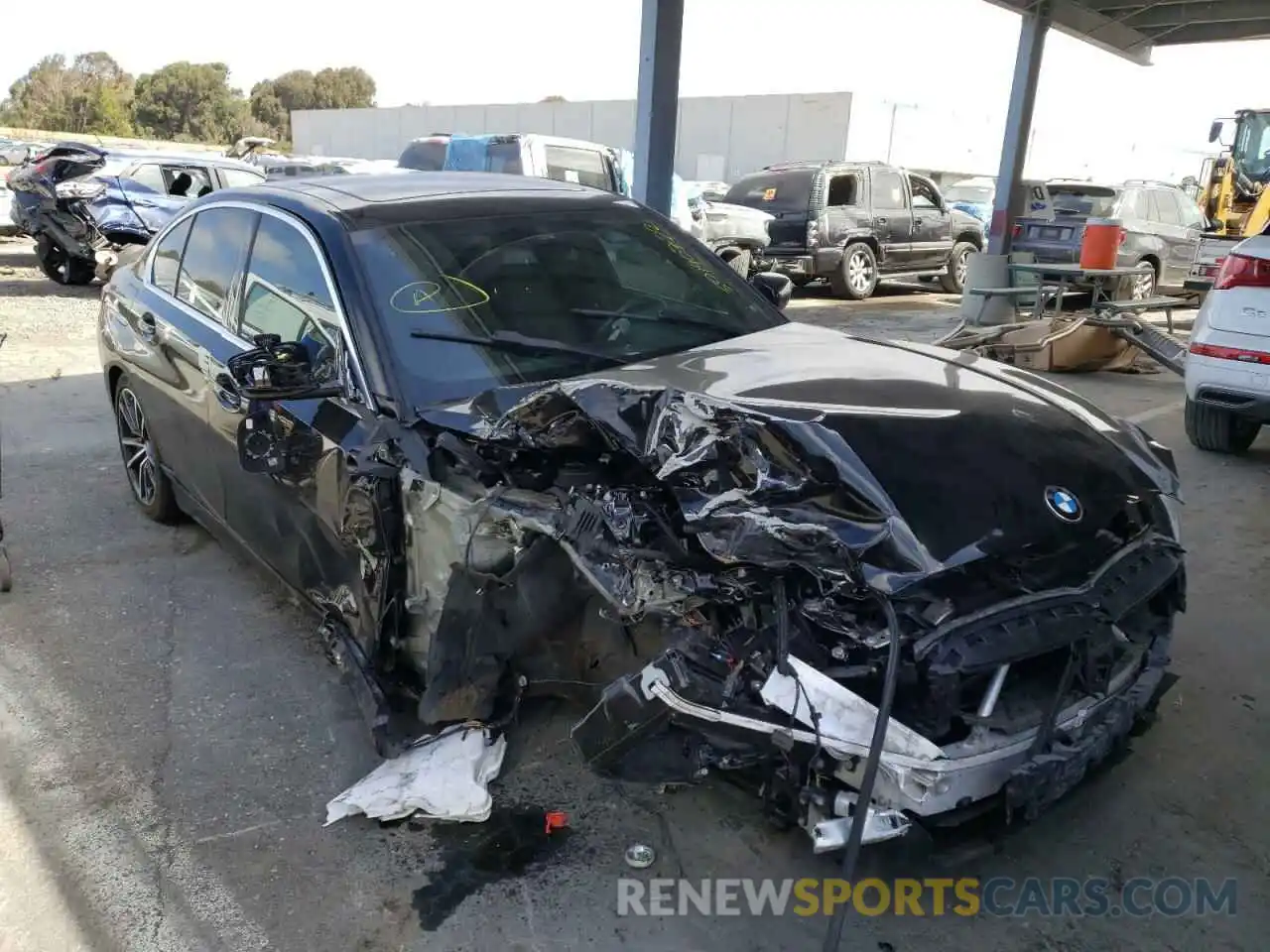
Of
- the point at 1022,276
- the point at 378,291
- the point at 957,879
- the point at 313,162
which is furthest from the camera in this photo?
the point at 313,162

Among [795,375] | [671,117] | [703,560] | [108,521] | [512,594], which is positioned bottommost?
[108,521]

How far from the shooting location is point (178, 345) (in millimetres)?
4102

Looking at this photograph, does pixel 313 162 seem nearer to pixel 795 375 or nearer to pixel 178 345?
pixel 178 345

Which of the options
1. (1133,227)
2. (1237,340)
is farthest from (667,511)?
(1133,227)

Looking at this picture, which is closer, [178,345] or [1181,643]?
[1181,643]

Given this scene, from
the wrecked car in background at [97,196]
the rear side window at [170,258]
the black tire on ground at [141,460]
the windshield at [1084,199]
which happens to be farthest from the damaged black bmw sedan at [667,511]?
the windshield at [1084,199]

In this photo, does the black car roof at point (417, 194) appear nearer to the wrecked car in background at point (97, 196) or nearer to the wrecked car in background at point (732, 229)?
the wrecked car in background at point (732, 229)

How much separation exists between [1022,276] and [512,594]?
37.8 feet

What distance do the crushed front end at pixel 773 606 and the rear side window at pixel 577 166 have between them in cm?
1023

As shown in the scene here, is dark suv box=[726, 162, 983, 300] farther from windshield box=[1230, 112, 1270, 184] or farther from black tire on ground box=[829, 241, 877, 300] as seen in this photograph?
windshield box=[1230, 112, 1270, 184]

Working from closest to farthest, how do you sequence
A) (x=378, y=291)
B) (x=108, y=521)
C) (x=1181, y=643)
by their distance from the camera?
(x=378, y=291)
(x=1181, y=643)
(x=108, y=521)

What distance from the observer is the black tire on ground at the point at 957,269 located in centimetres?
1594

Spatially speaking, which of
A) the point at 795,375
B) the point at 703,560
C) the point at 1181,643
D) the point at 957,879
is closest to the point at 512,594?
the point at 703,560

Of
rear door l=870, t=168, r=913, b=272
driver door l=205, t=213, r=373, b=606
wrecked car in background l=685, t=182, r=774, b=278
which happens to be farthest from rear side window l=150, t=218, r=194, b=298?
rear door l=870, t=168, r=913, b=272
